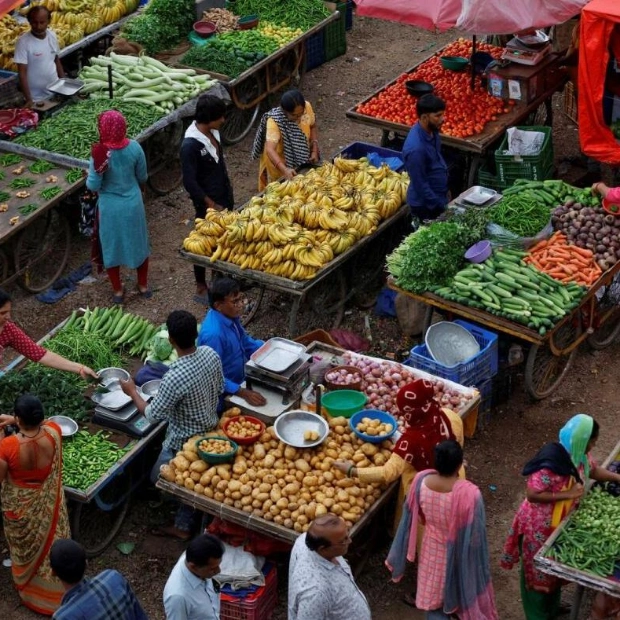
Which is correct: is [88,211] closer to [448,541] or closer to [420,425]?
[420,425]

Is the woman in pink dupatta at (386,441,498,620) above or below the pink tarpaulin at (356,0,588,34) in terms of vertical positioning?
below

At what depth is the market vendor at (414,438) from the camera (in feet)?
21.4

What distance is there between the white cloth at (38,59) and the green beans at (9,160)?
1341 millimetres

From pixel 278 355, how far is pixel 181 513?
49.9 inches

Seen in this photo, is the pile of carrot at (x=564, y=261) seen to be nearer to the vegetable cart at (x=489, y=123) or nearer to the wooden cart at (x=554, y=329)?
the wooden cart at (x=554, y=329)

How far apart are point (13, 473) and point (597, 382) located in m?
4.93

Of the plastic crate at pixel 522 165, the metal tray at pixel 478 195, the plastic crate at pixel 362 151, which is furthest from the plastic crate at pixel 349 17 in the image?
the metal tray at pixel 478 195

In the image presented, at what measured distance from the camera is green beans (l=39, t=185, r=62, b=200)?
1023cm

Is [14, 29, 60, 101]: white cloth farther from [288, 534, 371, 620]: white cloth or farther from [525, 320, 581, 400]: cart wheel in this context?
[288, 534, 371, 620]: white cloth

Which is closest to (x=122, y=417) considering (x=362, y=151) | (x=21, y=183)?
(x=21, y=183)

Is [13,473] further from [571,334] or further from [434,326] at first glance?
[571,334]

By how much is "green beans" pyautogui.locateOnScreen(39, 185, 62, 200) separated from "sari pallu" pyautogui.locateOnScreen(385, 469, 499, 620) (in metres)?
5.34

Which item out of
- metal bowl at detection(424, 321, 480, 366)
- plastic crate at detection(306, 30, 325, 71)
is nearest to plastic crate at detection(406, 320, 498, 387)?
metal bowl at detection(424, 321, 480, 366)

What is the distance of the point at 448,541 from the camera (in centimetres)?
609
